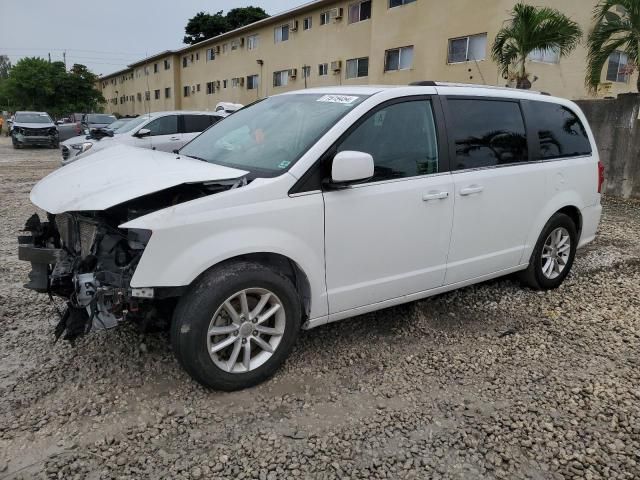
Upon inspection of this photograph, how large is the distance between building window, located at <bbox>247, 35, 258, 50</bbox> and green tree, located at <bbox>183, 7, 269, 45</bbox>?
1533 cm

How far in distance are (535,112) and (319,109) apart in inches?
80.7

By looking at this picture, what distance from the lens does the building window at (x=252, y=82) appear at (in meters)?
30.8

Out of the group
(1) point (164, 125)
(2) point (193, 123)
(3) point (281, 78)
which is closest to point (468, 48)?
(2) point (193, 123)

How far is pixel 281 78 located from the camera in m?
28.7

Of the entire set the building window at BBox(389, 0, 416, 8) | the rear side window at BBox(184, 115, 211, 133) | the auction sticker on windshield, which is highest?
the building window at BBox(389, 0, 416, 8)

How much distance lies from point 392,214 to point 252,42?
30.4 meters

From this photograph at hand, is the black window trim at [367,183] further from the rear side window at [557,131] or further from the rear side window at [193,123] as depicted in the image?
the rear side window at [193,123]

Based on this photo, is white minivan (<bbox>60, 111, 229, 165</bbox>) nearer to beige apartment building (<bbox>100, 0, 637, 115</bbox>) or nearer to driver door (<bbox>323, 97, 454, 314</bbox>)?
driver door (<bbox>323, 97, 454, 314</bbox>)

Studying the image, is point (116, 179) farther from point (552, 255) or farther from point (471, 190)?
point (552, 255)

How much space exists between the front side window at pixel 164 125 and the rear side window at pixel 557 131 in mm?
8922

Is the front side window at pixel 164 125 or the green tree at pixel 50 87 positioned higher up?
the green tree at pixel 50 87

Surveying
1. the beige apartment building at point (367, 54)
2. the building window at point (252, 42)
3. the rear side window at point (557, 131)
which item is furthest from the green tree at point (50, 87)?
the rear side window at point (557, 131)

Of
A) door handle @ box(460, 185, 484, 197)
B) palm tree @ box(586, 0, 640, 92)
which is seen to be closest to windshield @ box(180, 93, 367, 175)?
door handle @ box(460, 185, 484, 197)

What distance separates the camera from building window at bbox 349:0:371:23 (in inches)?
869
